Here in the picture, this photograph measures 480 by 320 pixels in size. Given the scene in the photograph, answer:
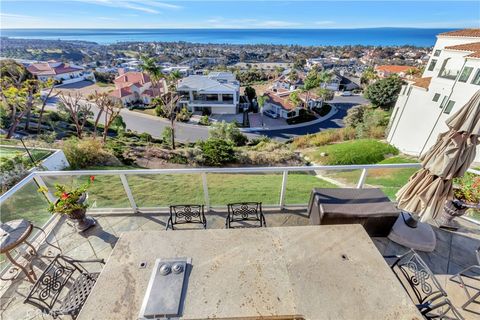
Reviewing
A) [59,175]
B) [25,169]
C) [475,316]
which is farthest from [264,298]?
[25,169]

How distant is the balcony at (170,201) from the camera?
12.1 ft

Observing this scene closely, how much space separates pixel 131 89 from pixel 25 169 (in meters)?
36.5

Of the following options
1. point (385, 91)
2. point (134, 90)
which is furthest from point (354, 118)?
point (134, 90)

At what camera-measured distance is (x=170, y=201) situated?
4.52 meters

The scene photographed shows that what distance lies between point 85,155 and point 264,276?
1106cm

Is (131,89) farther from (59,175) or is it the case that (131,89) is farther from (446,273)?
(446,273)

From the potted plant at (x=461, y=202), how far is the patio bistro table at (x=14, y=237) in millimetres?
6902

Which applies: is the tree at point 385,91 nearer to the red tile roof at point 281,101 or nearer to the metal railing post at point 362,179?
the red tile roof at point 281,101

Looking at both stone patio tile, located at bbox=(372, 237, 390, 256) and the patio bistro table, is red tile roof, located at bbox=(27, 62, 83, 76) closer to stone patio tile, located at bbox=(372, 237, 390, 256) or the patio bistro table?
the patio bistro table

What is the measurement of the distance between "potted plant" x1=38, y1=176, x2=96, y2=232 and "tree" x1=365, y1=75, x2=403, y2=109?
39.2 metres

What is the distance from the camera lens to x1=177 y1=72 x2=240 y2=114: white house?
109 ft

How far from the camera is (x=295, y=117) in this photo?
34188mm

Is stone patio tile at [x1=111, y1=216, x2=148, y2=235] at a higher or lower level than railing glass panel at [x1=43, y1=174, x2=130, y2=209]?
lower

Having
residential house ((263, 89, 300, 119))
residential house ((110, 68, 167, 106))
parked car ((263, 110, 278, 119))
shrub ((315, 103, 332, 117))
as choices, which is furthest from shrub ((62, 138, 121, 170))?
shrub ((315, 103, 332, 117))
